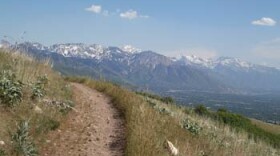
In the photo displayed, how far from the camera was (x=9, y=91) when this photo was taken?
498 inches

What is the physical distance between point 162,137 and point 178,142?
0.75 m

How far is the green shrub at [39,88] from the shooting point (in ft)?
46.1

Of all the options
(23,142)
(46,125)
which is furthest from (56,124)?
(23,142)

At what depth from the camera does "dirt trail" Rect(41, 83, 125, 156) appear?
11.4 m

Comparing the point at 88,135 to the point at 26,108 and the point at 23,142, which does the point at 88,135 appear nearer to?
the point at 26,108

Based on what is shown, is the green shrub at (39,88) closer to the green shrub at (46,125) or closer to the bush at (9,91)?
the bush at (9,91)

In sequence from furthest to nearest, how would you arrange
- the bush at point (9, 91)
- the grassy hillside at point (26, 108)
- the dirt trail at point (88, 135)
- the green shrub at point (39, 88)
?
the green shrub at point (39, 88), the bush at point (9, 91), the dirt trail at point (88, 135), the grassy hillside at point (26, 108)

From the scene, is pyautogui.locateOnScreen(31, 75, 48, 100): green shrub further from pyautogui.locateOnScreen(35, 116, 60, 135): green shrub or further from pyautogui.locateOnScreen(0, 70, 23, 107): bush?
pyautogui.locateOnScreen(35, 116, 60, 135): green shrub

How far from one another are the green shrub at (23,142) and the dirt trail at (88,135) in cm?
54

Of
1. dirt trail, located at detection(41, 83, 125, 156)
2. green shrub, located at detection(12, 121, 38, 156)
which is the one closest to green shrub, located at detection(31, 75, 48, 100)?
dirt trail, located at detection(41, 83, 125, 156)

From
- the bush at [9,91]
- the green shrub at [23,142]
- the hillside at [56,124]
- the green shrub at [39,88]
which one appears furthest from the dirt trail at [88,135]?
the bush at [9,91]

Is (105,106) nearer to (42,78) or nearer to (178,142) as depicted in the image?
(42,78)

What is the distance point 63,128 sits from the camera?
1323cm

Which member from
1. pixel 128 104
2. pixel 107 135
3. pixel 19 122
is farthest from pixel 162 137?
pixel 128 104
